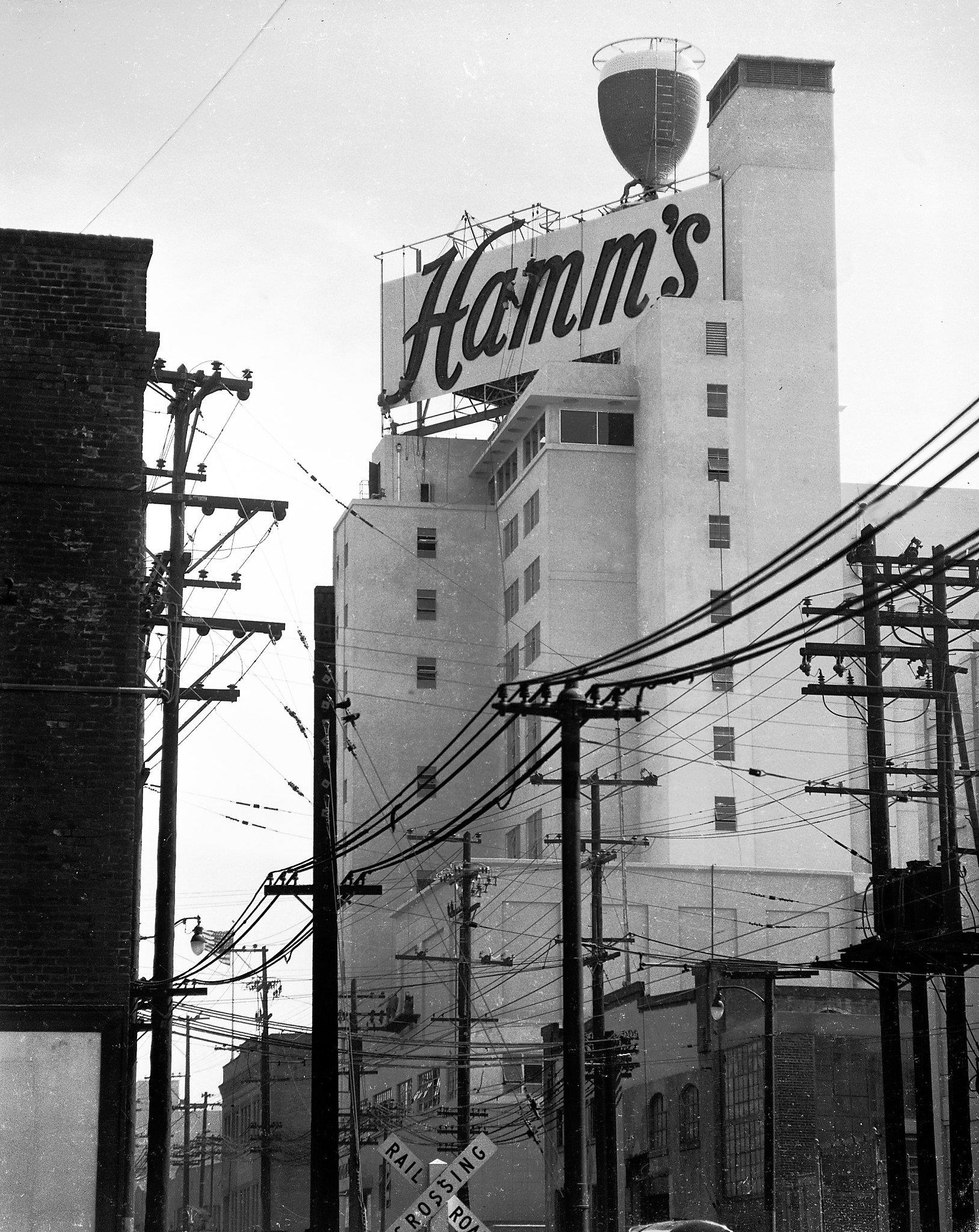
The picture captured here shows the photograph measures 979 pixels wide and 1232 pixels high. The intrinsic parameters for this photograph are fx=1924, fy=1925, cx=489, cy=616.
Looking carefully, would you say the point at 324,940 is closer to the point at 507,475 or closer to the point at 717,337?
the point at 717,337

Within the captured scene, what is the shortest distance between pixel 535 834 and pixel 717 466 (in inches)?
718

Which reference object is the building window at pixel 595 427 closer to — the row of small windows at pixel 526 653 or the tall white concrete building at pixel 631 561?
the tall white concrete building at pixel 631 561

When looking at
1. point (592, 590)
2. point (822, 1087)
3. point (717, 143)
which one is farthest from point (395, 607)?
point (822, 1087)

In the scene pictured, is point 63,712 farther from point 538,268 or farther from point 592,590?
point 538,268

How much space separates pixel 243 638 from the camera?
30.5 meters

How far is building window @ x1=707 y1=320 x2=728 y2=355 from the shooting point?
86.2 meters

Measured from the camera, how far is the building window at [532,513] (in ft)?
298

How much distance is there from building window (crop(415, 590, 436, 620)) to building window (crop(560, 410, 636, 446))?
14.4 metres

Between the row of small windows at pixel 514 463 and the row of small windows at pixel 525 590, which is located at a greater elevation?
the row of small windows at pixel 514 463

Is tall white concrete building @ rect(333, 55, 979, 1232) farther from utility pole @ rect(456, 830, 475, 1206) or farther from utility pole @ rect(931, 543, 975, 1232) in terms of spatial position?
utility pole @ rect(931, 543, 975, 1232)

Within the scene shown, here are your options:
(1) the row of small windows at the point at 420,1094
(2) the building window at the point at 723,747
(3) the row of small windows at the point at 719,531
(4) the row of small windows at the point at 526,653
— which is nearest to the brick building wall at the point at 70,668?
(1) the row of small windows at the point at 420,1094

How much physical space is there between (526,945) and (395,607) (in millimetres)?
29756

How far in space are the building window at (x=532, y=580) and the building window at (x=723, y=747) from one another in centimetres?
1253

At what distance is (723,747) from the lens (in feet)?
268
